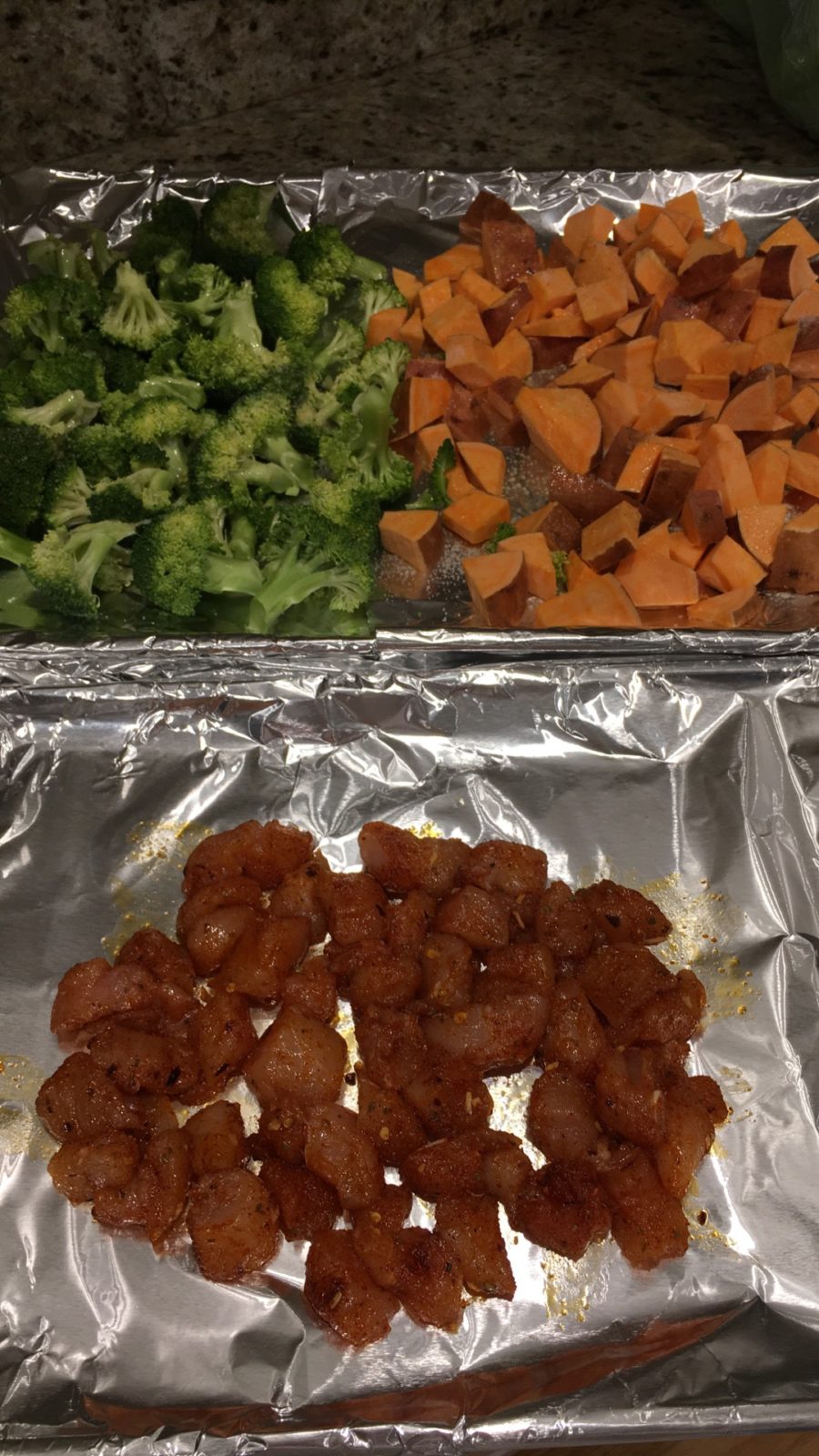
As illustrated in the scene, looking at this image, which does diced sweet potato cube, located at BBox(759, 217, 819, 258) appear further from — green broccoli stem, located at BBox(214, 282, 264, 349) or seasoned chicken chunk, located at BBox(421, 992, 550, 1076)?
seasoned chicken chunk, located at BBox(421, 992, 550, 1076)

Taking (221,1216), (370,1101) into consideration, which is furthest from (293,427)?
(221,1216)

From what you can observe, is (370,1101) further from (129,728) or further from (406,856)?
(129,728)

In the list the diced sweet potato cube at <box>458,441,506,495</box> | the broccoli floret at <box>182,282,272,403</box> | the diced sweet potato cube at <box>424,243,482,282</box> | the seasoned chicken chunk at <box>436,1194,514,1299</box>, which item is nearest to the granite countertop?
the diced sweet potato cube at <box>424,243,482,282</box>

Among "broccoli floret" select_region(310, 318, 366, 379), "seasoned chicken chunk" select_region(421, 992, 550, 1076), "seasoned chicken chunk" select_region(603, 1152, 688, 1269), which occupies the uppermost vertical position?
"broccoli floret" select_region(310, 318, 366, 379)

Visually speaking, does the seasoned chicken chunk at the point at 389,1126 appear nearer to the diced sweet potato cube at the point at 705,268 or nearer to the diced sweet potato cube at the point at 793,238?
the diced sweet potato cube at the point at 705,268

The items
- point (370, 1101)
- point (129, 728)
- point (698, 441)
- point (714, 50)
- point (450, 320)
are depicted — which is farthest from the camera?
point (714, 50)

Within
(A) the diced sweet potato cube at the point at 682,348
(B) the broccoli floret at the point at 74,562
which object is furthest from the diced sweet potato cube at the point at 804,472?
(B) the broccoli floret at the point at 74,562
